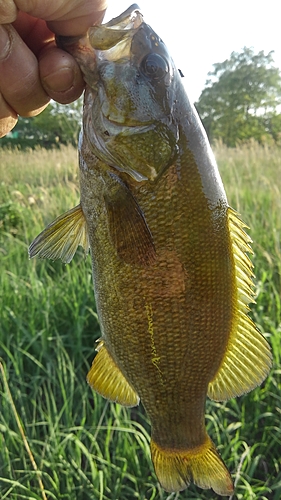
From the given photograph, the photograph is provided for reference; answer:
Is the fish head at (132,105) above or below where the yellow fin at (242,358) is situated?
above

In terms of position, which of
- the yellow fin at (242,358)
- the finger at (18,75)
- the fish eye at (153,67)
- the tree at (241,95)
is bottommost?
the yellow fin at (242,358)

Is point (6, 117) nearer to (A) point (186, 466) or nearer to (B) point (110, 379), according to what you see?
(B) point (110, 379)

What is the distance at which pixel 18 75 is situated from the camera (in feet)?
4.61

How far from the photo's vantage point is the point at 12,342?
3133 mm

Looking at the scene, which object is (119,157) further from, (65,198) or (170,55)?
(65,198)

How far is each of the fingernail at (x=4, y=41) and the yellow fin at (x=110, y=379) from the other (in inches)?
39.5

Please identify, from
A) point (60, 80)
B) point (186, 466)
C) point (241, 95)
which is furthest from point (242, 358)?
point (241, 95)

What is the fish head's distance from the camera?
131 centimetres

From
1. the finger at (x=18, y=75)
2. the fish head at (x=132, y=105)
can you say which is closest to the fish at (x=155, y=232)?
the fish head at (x=132, y=105)

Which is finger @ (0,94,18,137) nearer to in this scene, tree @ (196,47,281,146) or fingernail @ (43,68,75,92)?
fingernail @ (43,68,75,92)

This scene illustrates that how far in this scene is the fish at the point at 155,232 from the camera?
4.28ft

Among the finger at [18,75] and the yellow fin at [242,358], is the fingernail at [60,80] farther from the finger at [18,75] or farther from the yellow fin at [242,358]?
the yellow fin at [242,358]

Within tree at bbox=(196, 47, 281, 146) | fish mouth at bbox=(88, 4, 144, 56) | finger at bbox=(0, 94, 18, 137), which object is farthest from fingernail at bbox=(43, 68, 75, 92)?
tree at bbox=(196, 47, 281, 146)

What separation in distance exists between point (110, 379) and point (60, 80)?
1.03 metres
